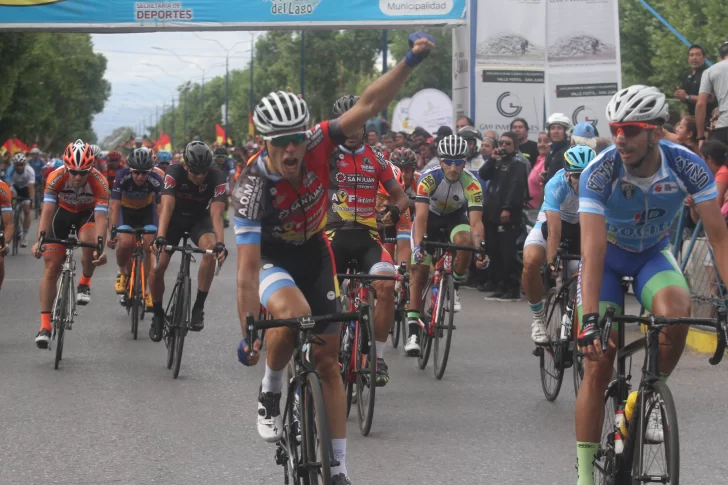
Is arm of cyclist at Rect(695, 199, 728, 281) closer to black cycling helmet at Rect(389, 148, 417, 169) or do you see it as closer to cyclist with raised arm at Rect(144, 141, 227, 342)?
cyclist with raised arm at Rect(144, 141, 227, 342)

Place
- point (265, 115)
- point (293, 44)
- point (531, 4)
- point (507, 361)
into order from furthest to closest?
point (293, 44) → point (531, 4) → point (507, 361) → point (265, 115)

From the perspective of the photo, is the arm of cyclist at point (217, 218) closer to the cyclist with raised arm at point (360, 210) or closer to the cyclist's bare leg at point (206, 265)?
the cyclist's bare leg at point (206, 265)

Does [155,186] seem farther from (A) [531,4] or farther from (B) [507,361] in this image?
(A) [531,4]

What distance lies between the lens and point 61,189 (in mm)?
12352

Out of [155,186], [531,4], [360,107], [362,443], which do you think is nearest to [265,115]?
[360,107]

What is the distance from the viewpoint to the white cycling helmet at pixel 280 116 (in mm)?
5918

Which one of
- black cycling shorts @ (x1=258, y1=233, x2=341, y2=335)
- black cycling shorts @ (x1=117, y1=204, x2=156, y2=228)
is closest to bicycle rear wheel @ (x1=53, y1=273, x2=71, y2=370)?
black cycling shorts @ (x1=117, y1=204, x2=156, y2=228)

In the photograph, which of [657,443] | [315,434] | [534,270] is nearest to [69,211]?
[534,270]

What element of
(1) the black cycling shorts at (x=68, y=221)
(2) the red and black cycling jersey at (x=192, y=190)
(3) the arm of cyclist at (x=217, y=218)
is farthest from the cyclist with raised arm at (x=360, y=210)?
(1) the black cycling shorts at (x=68, y=221)

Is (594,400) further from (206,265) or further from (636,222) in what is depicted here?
(206,265)

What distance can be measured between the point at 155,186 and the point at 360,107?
27.0 ft

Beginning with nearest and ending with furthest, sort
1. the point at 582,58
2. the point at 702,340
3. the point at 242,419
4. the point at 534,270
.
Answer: the point at 242,419, the point at 534,270, the point at 702,340, the point at 582,58

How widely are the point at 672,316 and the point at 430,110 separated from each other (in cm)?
1937

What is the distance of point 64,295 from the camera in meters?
11.5
